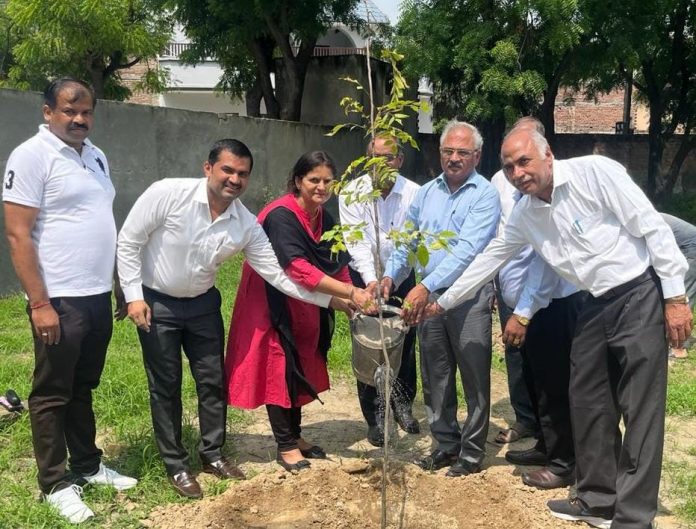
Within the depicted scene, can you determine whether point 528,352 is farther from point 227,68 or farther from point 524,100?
point 227,68

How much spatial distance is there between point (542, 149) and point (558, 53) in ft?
28.9

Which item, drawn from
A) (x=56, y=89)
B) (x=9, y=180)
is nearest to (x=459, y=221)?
(x=56, y=89)

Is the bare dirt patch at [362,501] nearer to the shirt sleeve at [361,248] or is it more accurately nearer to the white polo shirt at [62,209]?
the shirt sleeve at [361,248]

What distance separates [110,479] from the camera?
370 cm

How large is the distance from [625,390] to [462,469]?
1071mm

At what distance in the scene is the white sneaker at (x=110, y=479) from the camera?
3661 mm

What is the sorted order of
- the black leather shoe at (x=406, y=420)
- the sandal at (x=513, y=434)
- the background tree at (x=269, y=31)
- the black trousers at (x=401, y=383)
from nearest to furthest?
1. the black trousers at (x=401, y=383)
2. the sandal at (x=513, y=434)
3. the black leather shoe at (x=406, y=420)
4. the background tree at (x=269, y=31)

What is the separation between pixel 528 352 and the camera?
3.89 metres

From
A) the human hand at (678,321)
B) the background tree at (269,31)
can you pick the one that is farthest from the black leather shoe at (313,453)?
the background tree at (269,31)

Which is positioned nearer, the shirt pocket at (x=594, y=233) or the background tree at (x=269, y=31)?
the shirt pocket at (x=594, y=233)

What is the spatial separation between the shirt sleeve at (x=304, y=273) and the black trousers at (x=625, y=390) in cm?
127

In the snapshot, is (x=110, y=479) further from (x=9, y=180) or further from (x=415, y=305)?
(x=415, y=305)

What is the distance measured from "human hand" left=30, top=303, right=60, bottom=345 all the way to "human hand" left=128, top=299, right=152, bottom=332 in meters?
0.34

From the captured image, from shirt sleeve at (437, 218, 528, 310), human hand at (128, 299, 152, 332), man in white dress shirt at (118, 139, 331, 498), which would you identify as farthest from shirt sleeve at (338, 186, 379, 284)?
human hand at (128, 299, 152, 332)
